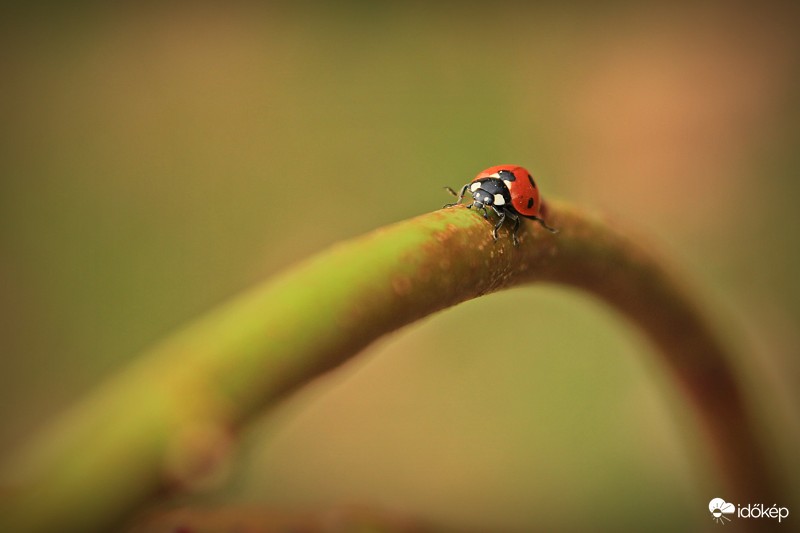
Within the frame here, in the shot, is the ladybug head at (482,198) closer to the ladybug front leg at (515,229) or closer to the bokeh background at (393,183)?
the ladybug front leg at (515,229)

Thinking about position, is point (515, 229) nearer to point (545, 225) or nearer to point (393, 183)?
point (545, 225)

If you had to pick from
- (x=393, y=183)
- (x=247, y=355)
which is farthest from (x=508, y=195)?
(x=393, y=183)

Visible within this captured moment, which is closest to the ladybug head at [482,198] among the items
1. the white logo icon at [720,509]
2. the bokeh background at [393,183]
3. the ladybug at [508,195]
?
the ladybug at [508,195]

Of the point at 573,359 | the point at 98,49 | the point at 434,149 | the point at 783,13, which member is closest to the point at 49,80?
the point at 98,49

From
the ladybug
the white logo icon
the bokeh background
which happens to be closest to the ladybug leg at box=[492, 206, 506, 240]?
the ladybug

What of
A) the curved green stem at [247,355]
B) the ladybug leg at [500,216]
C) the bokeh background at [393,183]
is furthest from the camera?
the bokeh background at [393,183]

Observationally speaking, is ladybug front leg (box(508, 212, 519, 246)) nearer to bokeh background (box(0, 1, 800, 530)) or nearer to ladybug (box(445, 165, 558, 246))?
ladybug (box(445, 165, 558, 246))

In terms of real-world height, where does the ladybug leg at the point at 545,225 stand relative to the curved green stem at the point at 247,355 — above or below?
above
